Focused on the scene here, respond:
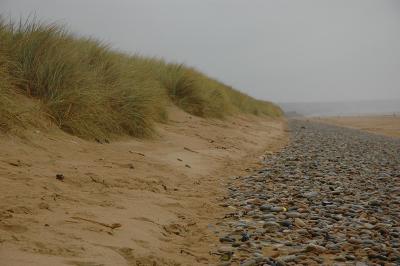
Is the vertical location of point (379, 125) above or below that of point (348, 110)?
below

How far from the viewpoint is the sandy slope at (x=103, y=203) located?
6.57 feet

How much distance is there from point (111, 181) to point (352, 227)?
1.90 metres

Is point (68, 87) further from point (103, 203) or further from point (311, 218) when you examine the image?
point (311, 218)

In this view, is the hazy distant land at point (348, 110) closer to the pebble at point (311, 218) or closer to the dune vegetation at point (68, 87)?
the dune vegetation at point (68, 87)

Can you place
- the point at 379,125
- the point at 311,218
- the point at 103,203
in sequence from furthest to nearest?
1. the point at 379,125
2. the point at 311,218
3. the point at 103,203

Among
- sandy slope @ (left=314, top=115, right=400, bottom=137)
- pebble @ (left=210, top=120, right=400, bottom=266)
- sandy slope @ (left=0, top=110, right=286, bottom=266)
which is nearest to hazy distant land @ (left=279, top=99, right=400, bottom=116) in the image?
sandy slope @ (left=314, top=115, right=400, bottom=137)

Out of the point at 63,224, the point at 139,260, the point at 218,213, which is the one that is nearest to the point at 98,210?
the point at 63,224

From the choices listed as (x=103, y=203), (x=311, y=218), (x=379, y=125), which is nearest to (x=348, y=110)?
(x=379, y=125)

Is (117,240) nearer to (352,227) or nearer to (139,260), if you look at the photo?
(139,260)

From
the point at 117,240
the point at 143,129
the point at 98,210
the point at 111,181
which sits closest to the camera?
the point at 117,240

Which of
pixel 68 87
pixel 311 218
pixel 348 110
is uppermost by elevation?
pixel 348 110

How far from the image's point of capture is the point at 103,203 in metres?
2.79

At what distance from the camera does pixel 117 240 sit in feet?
7.28

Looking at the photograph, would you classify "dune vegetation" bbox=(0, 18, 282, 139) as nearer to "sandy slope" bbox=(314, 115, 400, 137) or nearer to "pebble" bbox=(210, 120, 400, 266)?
"pebble" bbox=(210, 120, 400, 266)
